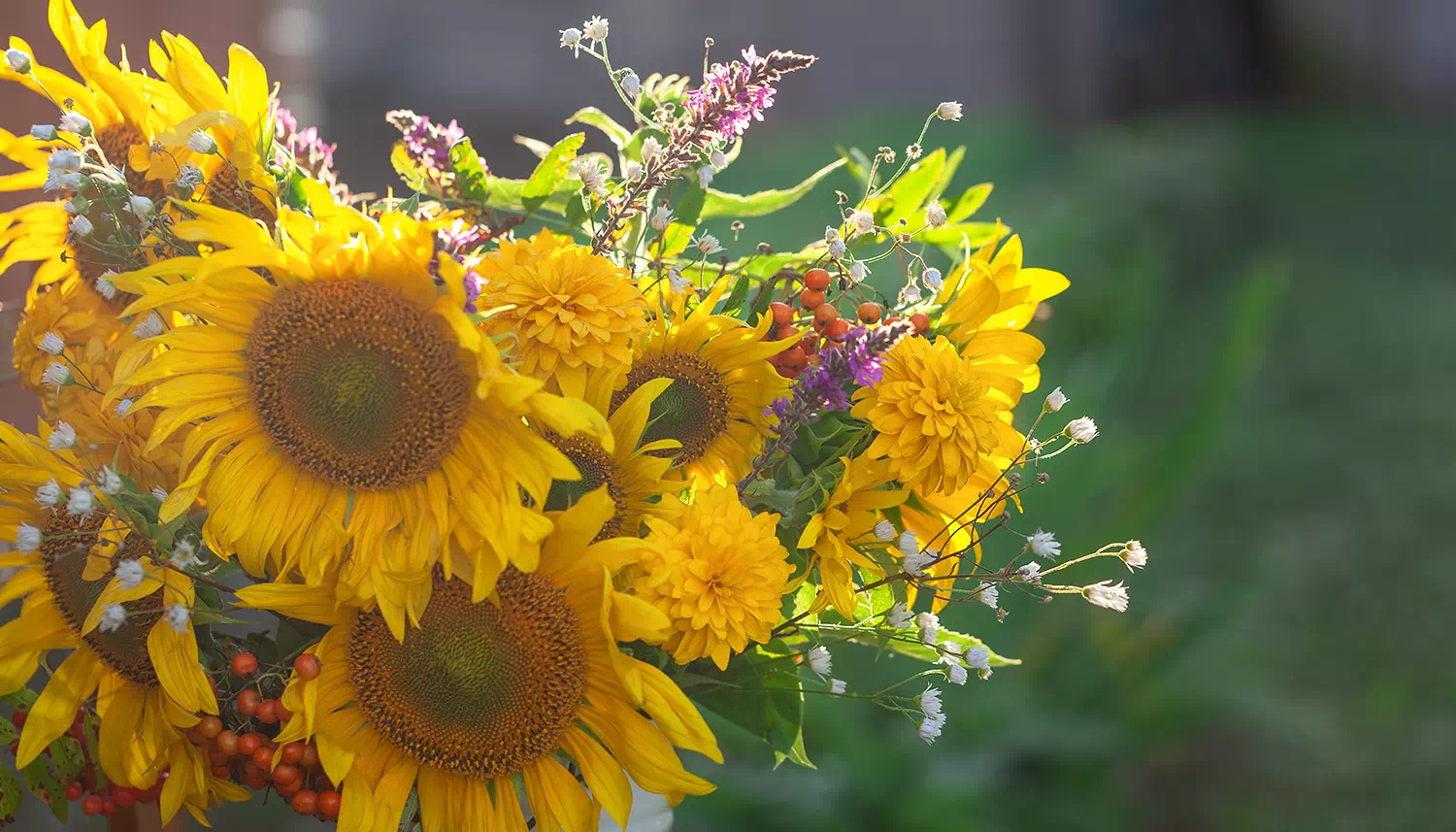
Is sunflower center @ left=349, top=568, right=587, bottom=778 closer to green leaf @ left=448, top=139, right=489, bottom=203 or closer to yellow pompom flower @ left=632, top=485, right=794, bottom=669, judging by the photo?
yellow pompom flower @ left=632, top=485, right=794, bottom=669

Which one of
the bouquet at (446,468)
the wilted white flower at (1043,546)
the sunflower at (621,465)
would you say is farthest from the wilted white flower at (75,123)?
the wilted white flower at (1043,546)

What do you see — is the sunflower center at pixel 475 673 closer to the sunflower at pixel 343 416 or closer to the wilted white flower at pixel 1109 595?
the sunflower at pixel 343 416

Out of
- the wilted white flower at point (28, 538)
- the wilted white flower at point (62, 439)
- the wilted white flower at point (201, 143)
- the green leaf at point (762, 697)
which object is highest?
the wilted white flower at point (201, 143)

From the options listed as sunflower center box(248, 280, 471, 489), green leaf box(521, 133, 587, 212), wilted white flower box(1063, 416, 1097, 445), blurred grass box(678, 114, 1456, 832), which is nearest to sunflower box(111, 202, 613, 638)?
sunflower center box(248, 280, 471, 489)

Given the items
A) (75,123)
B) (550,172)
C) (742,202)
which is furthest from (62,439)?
(742,202)

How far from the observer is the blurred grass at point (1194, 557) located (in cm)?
157

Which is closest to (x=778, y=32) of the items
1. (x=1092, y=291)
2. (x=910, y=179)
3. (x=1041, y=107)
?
(x=1041, y=107)

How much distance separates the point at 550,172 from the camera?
0.54 meters

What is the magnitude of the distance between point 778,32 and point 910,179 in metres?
5.08

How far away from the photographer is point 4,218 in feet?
1.86

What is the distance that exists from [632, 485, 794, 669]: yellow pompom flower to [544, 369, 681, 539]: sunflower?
0.08 ft

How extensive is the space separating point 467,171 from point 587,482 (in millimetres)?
163

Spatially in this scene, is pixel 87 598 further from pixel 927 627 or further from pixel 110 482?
pixel 927 627

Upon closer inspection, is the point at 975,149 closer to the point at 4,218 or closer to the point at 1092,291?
the point at 1092,291
